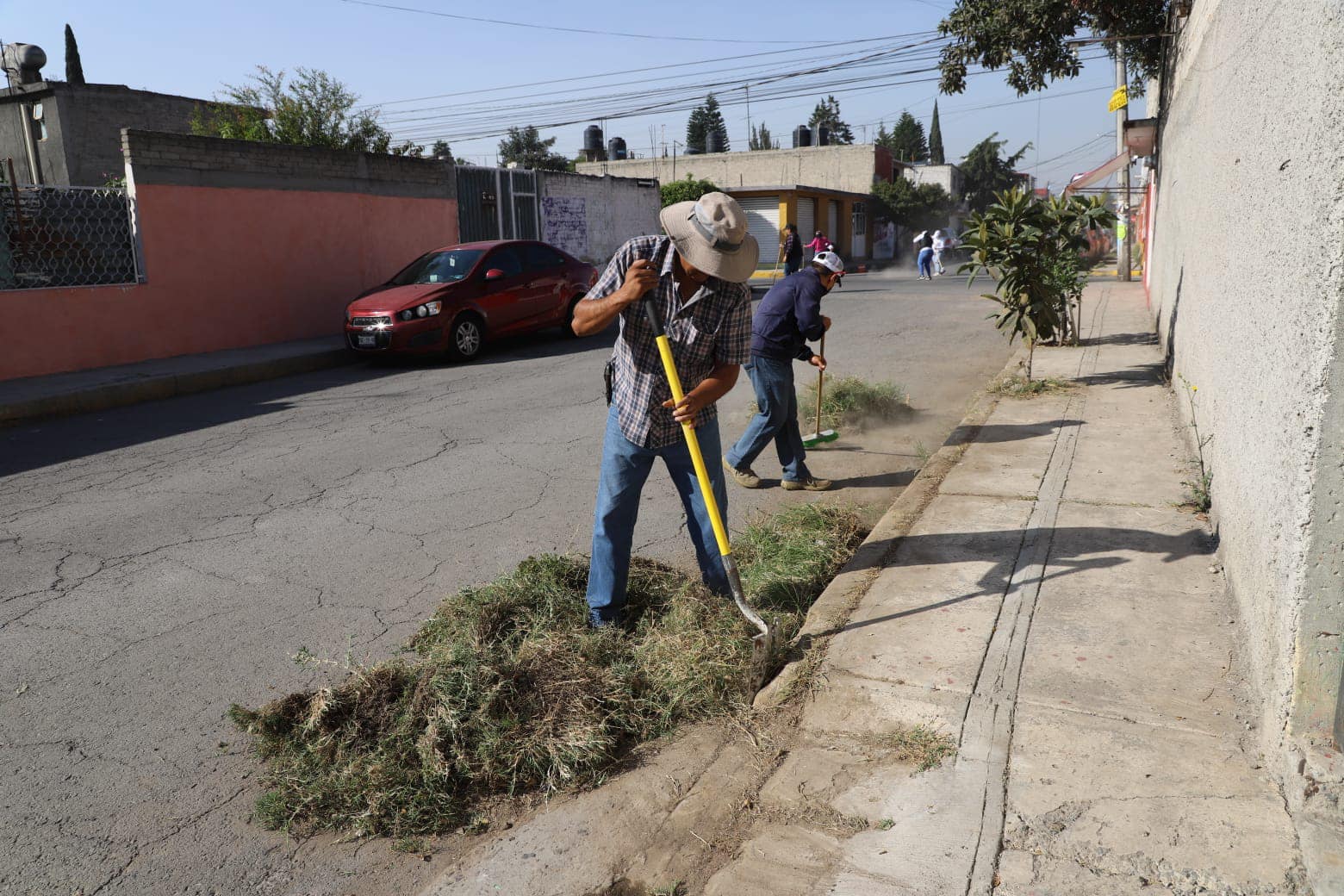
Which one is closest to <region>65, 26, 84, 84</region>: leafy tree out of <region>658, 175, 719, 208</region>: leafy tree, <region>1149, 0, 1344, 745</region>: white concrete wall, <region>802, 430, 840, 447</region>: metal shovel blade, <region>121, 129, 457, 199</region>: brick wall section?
<region>121, 129, 457, 199</region>: brick wall section

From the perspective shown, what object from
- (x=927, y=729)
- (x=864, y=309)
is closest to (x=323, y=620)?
(x=927, y=729)

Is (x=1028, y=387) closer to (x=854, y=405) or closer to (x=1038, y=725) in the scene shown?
(x=854, y=405)

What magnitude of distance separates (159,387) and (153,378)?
132 millimetres

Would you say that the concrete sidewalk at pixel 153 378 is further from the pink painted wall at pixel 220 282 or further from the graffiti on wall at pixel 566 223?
the graffiti on wall at pixel 566 223

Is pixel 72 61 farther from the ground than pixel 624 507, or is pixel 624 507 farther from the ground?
pixel 72 61

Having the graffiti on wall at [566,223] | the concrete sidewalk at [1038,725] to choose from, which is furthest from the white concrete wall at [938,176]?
the concrete sidewalk at [1038,725]

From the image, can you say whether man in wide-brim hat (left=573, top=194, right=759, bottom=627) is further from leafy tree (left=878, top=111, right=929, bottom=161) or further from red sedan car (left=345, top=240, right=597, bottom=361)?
leafy tree (left=878, top=111, right=929, bottom=161)

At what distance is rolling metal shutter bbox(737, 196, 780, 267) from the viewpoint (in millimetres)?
39656

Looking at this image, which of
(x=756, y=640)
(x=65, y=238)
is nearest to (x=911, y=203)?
(x=65, y=238)

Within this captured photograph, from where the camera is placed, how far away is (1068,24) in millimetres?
13219

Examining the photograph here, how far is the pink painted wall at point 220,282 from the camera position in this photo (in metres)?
12.4

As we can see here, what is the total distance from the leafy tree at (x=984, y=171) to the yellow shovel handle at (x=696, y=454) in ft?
205

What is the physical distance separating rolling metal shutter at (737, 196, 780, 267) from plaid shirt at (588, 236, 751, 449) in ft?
118

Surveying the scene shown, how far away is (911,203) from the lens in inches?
1954
